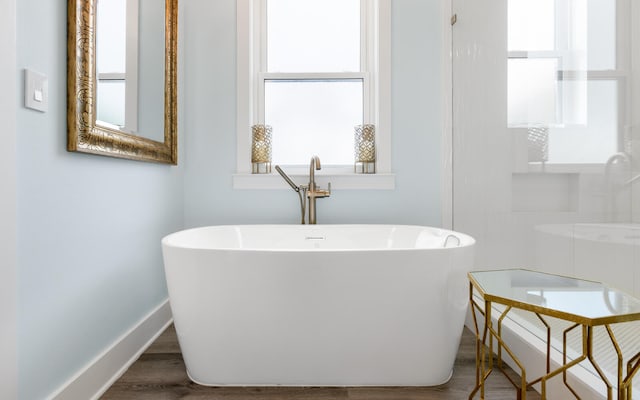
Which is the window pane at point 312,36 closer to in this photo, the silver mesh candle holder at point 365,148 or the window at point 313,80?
the window at point 313,80

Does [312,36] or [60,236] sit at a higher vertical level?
[312,36]

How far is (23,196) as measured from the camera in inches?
40.5

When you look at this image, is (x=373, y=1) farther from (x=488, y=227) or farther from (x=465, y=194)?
(x=488, y=227)

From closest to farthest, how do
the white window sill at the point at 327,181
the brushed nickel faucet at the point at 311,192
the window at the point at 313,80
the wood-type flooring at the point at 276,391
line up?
the wood-type flooring at the point at 276,391 → the brushed nickel faucet at the point at 311,192 → the white window sill at the point at 327,181 → the window at the point at 313,80

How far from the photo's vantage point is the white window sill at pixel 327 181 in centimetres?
226

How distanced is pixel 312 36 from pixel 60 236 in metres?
1.92

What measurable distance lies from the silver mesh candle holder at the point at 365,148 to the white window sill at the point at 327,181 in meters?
0.07

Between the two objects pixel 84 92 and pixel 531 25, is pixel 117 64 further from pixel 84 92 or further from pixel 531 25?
pixel 531 25

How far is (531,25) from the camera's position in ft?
4.99

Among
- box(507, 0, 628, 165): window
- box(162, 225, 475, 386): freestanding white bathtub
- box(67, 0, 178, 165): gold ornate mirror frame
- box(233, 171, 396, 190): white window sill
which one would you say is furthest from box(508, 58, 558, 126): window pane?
box(67, 0, 178, 165): gold ornate mirror frame

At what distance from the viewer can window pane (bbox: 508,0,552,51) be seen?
1.43 metres

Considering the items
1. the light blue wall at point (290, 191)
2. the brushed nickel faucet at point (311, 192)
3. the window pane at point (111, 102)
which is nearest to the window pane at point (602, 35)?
the light blue wall at point (290, 191)

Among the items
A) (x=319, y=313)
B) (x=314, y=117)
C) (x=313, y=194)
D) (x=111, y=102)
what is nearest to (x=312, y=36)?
(x=314, y=117)

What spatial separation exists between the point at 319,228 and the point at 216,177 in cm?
73
